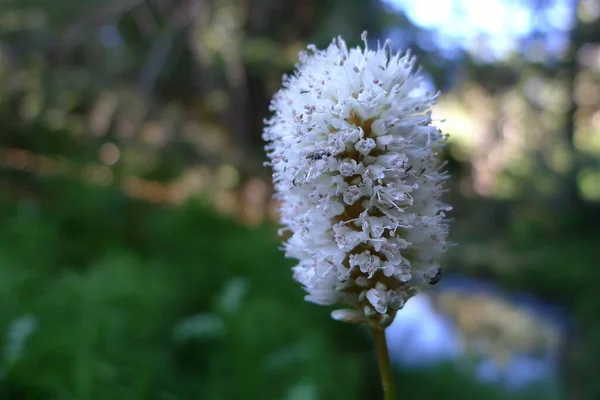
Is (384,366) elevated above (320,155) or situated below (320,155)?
below

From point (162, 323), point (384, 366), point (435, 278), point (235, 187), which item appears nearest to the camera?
point (384, 366)

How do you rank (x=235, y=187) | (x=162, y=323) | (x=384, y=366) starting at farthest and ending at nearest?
1. (x=235, y=187)
2. (x=162, y=323)
3. (x=384, y=366)

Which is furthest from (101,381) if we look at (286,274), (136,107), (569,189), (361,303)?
(569,189)

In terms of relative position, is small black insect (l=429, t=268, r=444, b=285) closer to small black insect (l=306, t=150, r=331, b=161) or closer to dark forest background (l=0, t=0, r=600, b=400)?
small black insect (l=306, t=150, r=331, b=161)

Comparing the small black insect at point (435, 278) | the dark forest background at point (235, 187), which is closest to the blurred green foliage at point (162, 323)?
the dark forest background at point (235, 187)

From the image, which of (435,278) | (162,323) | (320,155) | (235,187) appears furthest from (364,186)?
(235,187)

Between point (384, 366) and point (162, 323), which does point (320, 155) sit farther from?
point (162, 323)
